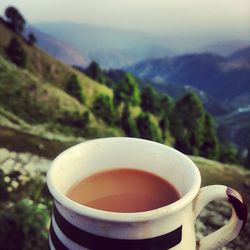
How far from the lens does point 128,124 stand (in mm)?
3506

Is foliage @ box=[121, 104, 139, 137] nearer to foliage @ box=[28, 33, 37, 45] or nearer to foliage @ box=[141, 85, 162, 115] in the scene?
foliage @ box=[141, 85, 162, 115]

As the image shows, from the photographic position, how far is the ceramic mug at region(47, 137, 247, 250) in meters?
0.96

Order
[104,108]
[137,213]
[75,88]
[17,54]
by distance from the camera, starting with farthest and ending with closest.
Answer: [17,54], [75,88], [104,108], [137,213]

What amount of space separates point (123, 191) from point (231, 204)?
314mm

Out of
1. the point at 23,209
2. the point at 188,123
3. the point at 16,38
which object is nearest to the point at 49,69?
the point at 16,38

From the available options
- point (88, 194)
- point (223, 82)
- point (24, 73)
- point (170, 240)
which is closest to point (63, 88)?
point (24, 73)

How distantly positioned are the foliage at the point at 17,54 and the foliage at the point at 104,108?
2.58 ft

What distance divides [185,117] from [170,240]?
266 centimetres

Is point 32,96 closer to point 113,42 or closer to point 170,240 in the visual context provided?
point 113,42

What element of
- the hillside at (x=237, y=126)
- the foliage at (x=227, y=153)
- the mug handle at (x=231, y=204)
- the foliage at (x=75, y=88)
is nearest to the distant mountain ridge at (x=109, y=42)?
the foliage at (x=75, y=88)

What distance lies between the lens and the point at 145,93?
374cm

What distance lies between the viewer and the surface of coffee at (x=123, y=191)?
1.16m

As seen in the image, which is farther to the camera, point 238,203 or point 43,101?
point 43,101

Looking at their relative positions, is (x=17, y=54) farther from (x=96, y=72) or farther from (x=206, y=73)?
(x=206, y=73)
